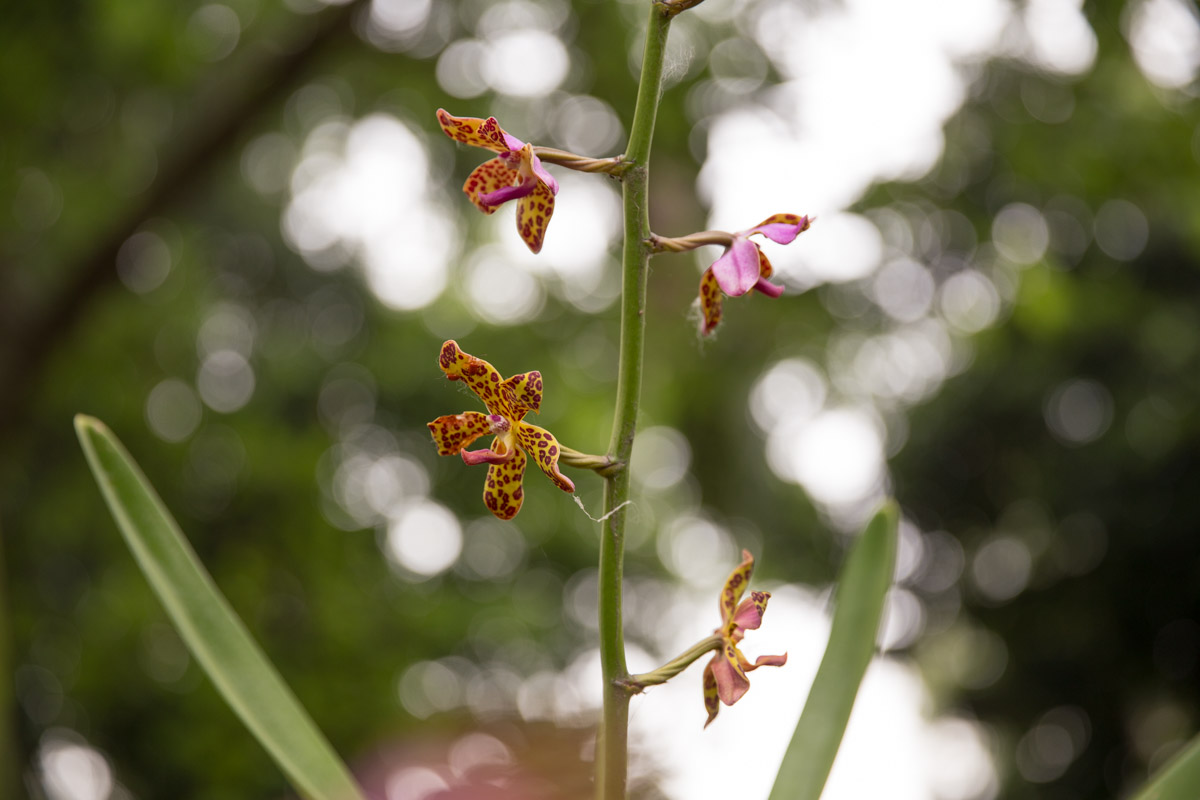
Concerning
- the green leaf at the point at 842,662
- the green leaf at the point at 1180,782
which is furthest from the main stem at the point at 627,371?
the green leaf at the point at 1180,782

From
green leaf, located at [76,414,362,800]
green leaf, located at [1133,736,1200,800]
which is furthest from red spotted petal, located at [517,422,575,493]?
green leaf, located at [1133,736,1200,800]

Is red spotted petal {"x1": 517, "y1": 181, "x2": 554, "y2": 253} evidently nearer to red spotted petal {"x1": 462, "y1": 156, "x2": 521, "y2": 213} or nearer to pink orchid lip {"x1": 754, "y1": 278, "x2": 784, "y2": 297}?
red spotted petal {"x1": 462, "y1": 156, "x2": 521, "y2": 213}

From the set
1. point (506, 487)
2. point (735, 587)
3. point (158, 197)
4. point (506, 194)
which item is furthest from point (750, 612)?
point (158, 197)

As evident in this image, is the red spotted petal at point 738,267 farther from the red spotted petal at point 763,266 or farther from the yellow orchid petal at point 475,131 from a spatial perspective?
the yellow orchid petal at point 475,131

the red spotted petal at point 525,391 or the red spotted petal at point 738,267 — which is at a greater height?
the red spotted petal at point 738,267

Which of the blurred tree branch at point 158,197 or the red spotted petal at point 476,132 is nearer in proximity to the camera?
the red spotted petal at point 476,132

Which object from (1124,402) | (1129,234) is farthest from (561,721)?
(1124,402)

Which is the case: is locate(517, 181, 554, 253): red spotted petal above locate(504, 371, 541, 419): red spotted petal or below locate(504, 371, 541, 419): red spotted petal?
above
